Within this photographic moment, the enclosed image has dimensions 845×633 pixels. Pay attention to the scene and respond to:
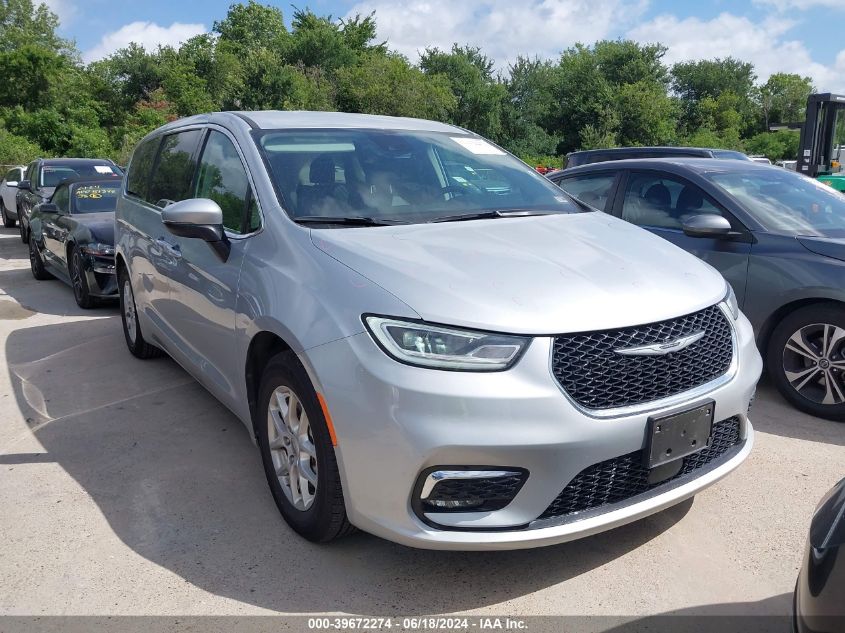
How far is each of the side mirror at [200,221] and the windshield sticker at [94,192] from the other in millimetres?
6130

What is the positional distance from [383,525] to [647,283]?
1.30 m

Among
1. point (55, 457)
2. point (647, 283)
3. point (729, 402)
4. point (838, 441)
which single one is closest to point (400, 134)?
point (647, 283)

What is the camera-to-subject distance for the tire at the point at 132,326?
18.3ft

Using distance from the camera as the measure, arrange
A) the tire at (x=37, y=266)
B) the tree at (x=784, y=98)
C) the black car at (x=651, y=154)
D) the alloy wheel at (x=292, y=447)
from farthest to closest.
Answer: the tree at (x=784, y=98) → the black car at (x=651, y=154) → the tire at (x=37, y=266) → the alloy wheel at (x=292, y=447)

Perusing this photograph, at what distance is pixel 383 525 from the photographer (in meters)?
2.53

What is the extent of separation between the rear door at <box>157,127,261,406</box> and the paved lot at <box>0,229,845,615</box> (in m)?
0.48

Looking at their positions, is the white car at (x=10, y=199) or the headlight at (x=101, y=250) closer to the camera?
the headlight at (x=101, y=250)

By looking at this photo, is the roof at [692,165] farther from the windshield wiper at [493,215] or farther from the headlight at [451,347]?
the headlight at [451,347]

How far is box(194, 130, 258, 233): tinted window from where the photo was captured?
3477 mm

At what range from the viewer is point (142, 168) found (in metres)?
5.43

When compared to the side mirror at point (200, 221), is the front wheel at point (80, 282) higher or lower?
lower

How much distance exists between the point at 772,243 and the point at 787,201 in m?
0.65

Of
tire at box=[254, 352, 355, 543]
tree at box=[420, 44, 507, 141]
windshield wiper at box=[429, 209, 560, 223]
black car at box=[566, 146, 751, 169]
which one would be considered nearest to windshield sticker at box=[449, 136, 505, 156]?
windshield wiper at box=[429, 209, 560, 223]

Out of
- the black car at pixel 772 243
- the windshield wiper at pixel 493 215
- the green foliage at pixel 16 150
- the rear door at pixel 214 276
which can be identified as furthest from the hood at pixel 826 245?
the green foliage at pixel 16 150
